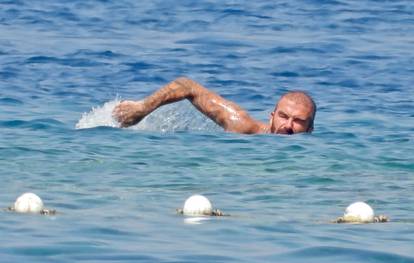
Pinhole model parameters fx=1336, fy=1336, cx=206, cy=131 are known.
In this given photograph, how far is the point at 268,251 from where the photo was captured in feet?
27.0

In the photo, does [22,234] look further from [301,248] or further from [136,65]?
[136,65]

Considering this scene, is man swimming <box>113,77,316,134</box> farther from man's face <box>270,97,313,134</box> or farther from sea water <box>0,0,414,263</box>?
sea water <box>0,0,414,263</box>

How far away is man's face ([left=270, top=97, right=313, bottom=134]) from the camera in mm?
13406

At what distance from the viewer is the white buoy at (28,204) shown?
9289 mm

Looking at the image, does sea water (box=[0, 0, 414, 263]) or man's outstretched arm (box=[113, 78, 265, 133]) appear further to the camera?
man's outstretched arm (box=[113, 78, 265, 133])

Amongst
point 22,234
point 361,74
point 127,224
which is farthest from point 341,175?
point 361,74

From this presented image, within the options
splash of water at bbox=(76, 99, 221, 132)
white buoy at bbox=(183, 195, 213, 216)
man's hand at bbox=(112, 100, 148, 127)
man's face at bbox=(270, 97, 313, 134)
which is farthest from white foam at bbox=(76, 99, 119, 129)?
white buoy at bbox=(183, 195, 213, 216)

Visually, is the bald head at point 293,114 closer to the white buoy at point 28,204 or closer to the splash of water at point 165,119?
the splash of water at point 165,119

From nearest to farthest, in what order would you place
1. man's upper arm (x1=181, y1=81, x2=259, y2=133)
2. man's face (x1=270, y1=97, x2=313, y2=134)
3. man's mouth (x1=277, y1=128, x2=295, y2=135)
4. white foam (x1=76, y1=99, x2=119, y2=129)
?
man's face (x1=270, y1=97, x2=313, y2=134)
man's mouth (x1=277, y1=128, x2=295, y2=135)
man's upper arm (x1=181, y1=81, x2=259, y2=133)
white foam (x1=76, y1=99, x2=119, y2=129)

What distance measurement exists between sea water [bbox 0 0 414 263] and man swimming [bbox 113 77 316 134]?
160mm

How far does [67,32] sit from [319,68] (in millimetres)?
5534

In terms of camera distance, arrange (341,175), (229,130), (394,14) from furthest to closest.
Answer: (394,14)
(229,130)
(341,175)

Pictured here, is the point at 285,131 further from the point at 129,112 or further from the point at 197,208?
the point at 197,208

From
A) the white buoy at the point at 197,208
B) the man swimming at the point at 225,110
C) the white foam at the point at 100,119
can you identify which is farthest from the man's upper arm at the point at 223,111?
the white buoy at the point at 197,208
